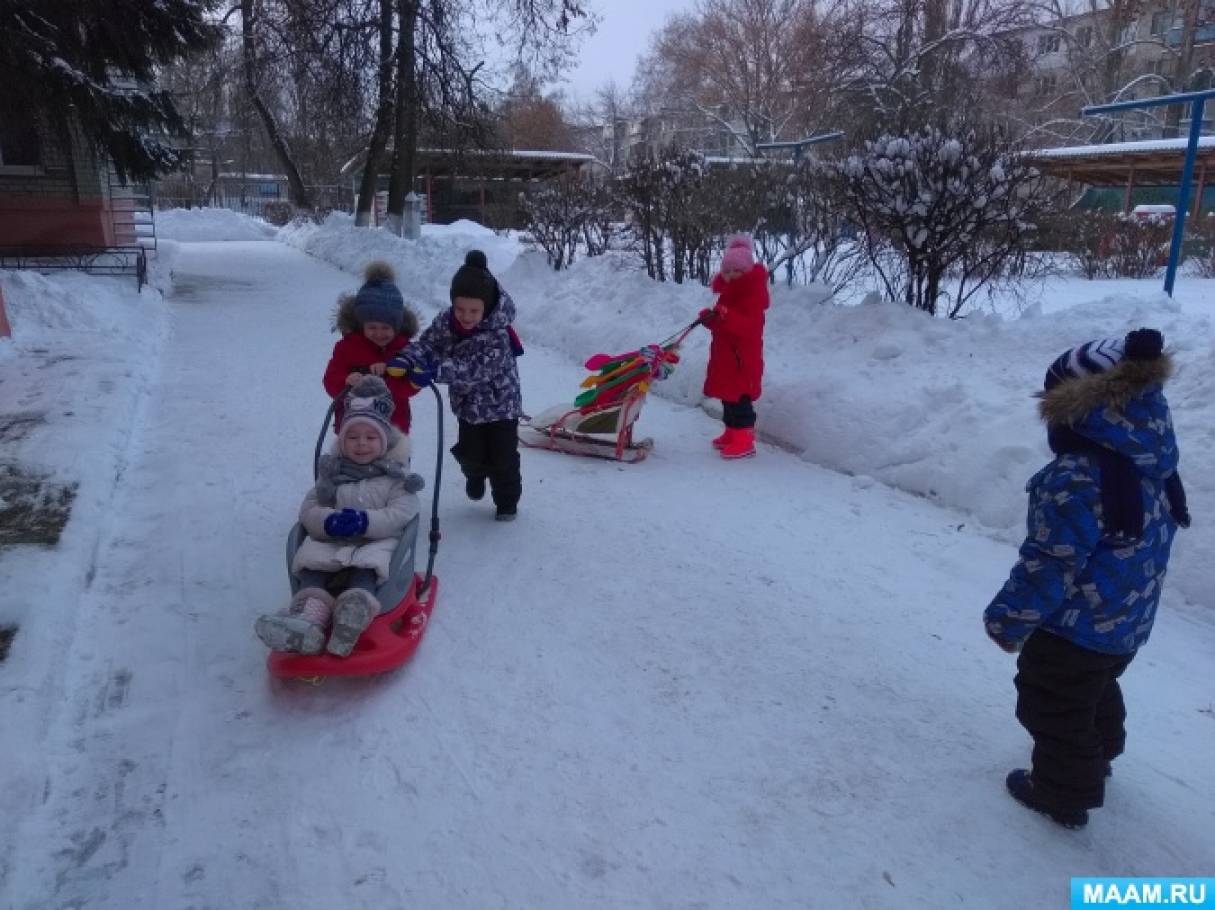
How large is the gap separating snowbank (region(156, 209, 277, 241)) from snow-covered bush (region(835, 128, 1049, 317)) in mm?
33750

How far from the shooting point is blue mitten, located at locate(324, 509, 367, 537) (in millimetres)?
3457

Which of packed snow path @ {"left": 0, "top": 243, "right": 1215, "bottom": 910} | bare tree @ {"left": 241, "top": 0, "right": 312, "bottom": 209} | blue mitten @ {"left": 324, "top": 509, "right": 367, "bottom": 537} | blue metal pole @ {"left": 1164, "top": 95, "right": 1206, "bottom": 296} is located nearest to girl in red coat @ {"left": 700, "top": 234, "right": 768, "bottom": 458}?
packed snow path @ {"left": 0, "top": 243, "right": 1215, "bottom": 910}

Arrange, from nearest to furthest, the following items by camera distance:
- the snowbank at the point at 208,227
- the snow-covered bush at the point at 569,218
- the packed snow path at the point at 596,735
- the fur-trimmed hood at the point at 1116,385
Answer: the fur-trimmed hood at the point at 1116,385 → the packed snow path at the point at 596,735 → the snow-covered bush at the point at 569,218 → the snowbank at the point at 208,227

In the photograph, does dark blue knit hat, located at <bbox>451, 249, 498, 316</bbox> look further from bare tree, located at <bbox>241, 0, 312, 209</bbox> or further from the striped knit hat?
bare tree, located at <bbox>241, 0, 312, 209</bbox>

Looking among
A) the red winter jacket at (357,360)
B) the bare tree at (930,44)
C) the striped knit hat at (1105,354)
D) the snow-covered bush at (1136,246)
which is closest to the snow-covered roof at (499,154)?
the bare tree at (930,44)

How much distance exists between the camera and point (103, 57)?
8.56 meters

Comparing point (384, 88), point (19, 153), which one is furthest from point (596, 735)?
point (384, 88)

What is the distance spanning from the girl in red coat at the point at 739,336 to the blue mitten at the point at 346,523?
350 centimetres

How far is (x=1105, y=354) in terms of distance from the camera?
241 cm

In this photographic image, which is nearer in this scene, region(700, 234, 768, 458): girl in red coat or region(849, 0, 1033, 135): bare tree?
region(700, 234, 768, 458): girl in red coat

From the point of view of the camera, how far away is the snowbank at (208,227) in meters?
35.7

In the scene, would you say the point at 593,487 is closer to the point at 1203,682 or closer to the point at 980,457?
the point at 980,457

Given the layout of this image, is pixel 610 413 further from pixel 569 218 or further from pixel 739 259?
pixel 569 218

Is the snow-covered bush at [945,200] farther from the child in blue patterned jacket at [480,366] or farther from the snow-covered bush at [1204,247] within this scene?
the snow-covered bush at [1204,247]
